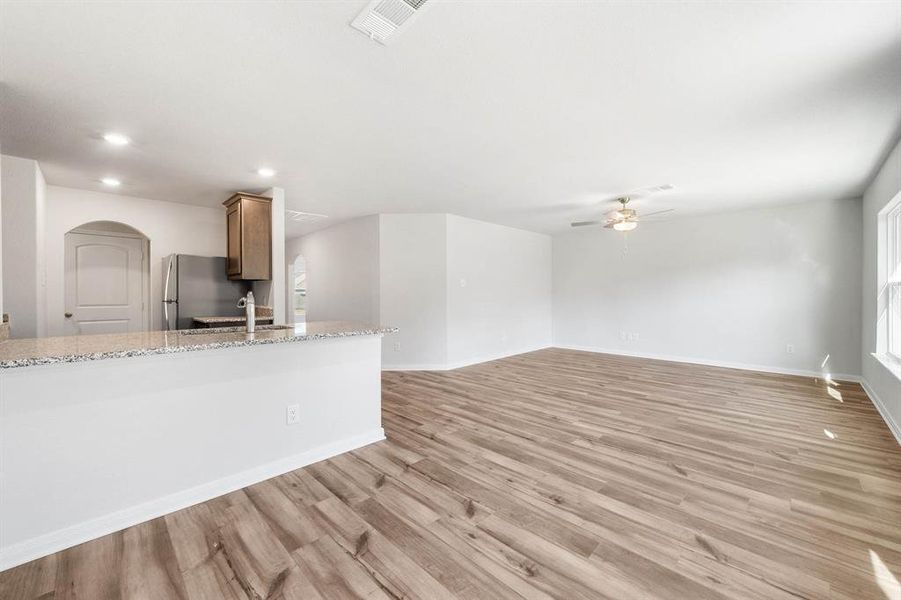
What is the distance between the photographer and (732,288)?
5957 millimetres

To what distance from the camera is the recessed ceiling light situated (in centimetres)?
291

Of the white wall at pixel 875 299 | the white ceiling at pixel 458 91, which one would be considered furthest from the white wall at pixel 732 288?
the white ceiling at pixel 458 91

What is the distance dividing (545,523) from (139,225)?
554 cm

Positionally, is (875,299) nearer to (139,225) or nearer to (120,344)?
(120,344)

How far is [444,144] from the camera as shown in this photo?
3.17 m

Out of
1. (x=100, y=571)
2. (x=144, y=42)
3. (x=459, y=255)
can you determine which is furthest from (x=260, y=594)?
(x=459, y=255)

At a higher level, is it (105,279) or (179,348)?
(105,279)

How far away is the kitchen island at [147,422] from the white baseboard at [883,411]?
4.56 metres

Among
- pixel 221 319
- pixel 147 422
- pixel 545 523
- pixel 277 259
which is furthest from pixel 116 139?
pixel 545 523

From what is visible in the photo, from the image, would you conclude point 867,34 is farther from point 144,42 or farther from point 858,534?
point 144,42

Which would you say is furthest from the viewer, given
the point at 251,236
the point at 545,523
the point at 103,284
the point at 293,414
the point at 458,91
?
the point at 103,284

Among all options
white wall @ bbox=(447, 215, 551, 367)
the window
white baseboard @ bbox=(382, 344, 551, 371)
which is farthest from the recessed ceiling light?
the window

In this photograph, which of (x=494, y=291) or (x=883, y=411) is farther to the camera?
(x=494, y=291)

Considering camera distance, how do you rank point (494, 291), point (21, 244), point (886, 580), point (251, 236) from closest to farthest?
point (886, 580)
point (21, 244)
point (251, 236)
point (494, 291)
